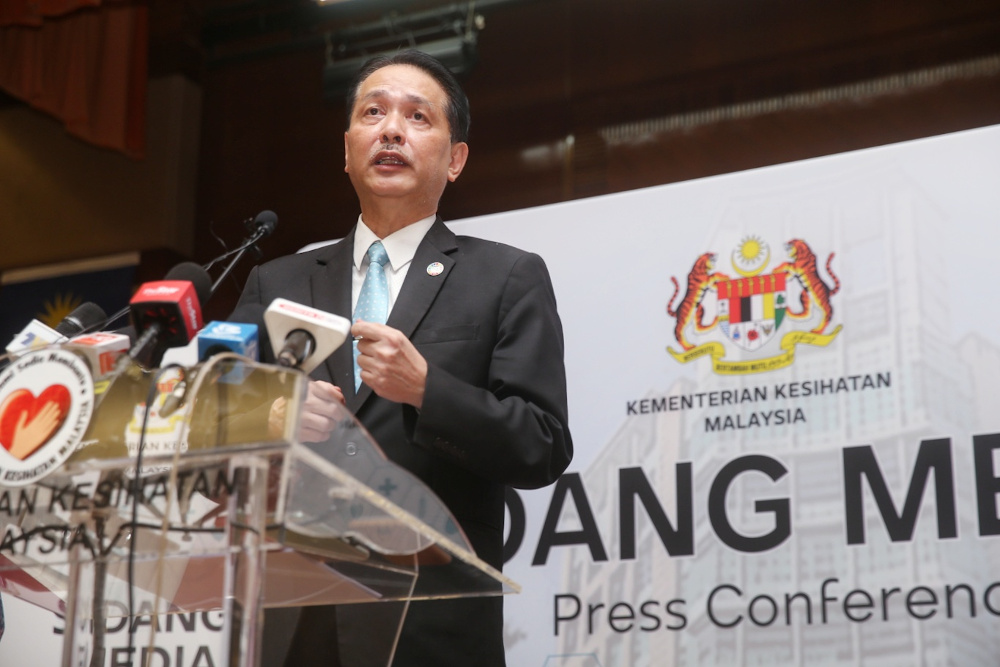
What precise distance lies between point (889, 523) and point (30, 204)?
4150 mm

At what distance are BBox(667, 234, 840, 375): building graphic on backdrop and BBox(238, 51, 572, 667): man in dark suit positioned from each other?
0.94 meters

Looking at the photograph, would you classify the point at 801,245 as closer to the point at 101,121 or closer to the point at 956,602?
the point at 956,602

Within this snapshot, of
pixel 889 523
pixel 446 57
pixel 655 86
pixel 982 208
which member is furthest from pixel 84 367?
pixel 655 86

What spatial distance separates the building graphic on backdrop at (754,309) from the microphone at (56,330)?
5.28 feet

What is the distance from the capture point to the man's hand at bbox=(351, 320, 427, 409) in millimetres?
1386

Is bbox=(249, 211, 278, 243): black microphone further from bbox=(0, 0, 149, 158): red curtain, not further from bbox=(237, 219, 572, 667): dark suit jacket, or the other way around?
bbox=(0, 0, 149, 158): red curtain

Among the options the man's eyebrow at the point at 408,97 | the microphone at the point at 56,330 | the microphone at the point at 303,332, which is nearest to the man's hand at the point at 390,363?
the microphone at the point at 303,332

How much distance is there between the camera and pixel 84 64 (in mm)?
4934

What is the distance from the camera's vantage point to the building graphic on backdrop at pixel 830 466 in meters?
2.45

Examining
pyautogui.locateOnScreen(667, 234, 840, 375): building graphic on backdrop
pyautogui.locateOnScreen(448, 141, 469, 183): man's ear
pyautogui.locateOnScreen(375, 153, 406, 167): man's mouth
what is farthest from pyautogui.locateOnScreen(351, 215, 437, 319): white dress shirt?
pyautogui.locateOnScreen(667, 234, 840, 375): building graphic on backdrop

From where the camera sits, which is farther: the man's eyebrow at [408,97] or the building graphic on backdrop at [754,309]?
the building graphic on backdrop at [754,309]

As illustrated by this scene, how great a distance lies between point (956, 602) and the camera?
238 cm

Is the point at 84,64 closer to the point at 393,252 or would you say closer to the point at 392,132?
the point at 392,132

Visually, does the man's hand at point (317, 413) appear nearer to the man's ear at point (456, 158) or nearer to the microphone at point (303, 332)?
the microphone at point (303, 332)
